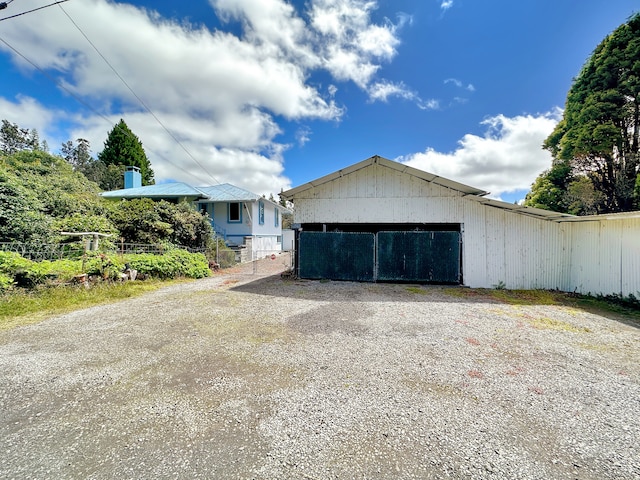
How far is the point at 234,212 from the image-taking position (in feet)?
58.4

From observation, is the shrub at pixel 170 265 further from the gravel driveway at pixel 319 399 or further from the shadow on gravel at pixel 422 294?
the gravel driveway at pixel 319 399

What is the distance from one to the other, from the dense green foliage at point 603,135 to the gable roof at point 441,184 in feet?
24.4

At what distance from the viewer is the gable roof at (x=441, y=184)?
8383mm

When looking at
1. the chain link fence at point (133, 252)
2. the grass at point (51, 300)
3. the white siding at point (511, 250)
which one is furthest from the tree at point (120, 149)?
the white siding at point (511, 250)

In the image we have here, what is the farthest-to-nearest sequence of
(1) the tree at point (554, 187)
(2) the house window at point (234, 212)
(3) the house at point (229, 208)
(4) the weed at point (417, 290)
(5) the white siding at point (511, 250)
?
(2) the house window at point (234, 212) < (3) the house at point (229, 208) < (1) the tree at point (554, 187) < (5) the white siding at point (511, 250) < (4) the weed at point (417, 290)

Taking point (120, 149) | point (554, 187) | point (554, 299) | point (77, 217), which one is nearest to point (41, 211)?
point (77, 217)

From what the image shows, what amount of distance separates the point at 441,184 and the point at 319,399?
28.4ft

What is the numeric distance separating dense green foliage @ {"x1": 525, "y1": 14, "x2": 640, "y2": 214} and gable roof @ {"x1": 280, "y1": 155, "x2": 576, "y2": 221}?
7428 mm

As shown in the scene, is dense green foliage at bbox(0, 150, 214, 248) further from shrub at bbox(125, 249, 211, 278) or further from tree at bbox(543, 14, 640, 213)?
tree at bbox(543, 14, 640, 213)

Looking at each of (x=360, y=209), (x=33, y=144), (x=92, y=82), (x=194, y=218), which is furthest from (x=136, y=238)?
(x=33, y=144)

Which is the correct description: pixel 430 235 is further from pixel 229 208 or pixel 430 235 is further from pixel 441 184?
pixel 229 208

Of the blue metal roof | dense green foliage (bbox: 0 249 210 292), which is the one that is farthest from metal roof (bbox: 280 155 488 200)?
the blue metal roof

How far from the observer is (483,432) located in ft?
7.69

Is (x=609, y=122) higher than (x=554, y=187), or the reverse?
(x=609, y=122)
